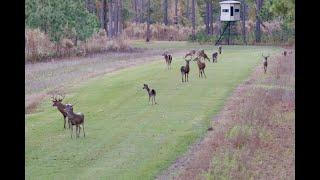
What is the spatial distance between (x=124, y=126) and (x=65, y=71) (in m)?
14.0

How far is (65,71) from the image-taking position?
27688 mm

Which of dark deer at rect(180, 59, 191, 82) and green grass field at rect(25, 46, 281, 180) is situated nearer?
green grass field at rect(25, 46, 281, 180)

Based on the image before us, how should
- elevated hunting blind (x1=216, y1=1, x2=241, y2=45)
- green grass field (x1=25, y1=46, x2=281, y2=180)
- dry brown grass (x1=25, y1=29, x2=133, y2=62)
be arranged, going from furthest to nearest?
elevated hunting blind (x1=216, y1=1, x2=241, y2=45) < dry brown grass (x1=25, y1=29, x2=133, y2=62) < green grass field (x1=25, y1=46, x2=281, y2=180)

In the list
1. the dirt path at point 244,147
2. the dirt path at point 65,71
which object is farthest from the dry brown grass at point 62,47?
the dirt path at point 244,147

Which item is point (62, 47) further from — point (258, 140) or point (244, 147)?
point (244, 147)

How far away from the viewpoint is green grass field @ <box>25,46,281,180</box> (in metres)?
10.5

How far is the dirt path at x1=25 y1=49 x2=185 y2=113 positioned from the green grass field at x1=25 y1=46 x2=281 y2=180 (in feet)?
2.97

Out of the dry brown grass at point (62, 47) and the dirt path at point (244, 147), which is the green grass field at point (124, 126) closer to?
the dirt path at point (244, 147)

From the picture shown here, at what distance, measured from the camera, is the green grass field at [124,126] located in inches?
414

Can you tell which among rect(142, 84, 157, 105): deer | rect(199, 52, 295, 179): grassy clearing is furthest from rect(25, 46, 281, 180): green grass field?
rect(199, 52, 295, 179): grassy clearing

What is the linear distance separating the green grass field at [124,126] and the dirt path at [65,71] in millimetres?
906

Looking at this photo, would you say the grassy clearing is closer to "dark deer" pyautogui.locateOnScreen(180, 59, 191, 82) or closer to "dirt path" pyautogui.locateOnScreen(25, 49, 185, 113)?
"dark deer" pyautogui.locateOnScreen(180, 59, 191, 82)
